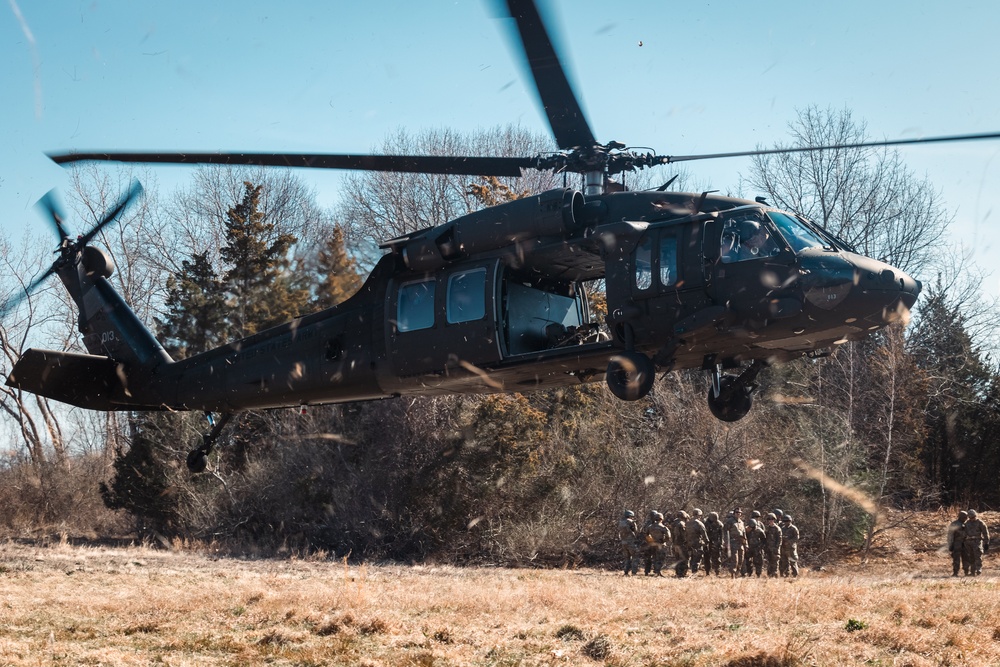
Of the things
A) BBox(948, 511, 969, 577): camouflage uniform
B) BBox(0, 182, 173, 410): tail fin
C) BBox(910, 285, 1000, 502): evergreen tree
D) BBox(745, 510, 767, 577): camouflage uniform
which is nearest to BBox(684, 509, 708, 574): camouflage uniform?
BBox(745, 510, 767, 577): camouflage uniform

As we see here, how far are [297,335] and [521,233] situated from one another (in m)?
4.07

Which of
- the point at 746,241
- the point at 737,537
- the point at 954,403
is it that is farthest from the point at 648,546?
the point at 954,403

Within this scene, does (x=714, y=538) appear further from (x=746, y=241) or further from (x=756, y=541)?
(x=746, y=241)

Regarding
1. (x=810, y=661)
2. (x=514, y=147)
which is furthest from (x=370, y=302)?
(x=514, y=147)

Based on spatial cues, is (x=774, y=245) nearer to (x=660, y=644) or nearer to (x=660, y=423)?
(x=660, y=644)

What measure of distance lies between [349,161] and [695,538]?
10568mm

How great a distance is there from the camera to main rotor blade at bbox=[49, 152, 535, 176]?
10867 mm

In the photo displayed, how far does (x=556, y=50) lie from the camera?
917 centimetres

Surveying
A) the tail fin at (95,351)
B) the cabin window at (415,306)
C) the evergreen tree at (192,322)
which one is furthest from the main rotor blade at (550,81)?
the evergreen tree at (192,322)

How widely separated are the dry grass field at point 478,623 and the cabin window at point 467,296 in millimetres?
3308

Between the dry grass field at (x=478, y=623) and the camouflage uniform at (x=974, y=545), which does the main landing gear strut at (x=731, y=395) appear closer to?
the dry grass field at (x=478, y=623)

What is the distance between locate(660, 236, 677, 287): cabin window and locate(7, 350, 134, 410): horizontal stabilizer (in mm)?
8849

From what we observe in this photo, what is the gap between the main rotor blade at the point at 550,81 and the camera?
8.82 m

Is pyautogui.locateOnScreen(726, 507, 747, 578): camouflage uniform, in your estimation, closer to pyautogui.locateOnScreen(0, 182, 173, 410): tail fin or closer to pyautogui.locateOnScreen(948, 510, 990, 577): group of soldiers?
pyautogui.locateOnScreen(948, 510, 990, 577): group of soldiers
